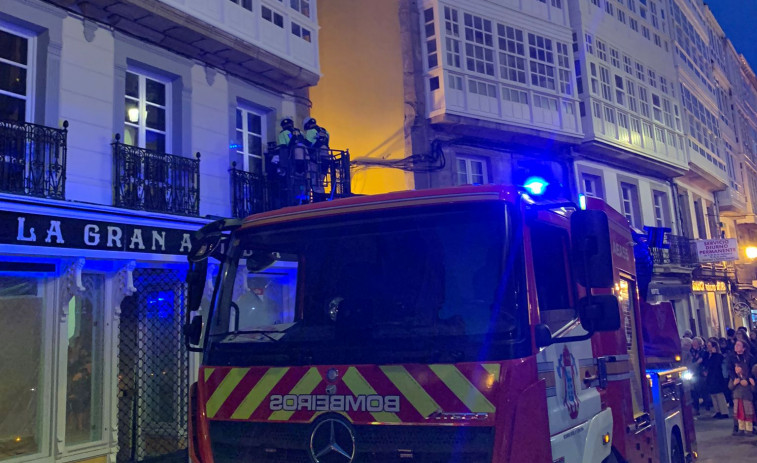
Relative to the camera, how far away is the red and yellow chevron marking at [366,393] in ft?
11.0

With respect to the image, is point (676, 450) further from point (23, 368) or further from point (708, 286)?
point (708, 286)

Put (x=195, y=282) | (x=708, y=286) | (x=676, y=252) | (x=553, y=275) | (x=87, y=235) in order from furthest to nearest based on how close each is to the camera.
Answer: (x=708, y=286), (x=676, y=252), (x=87, y=235), (x=195, y=282), (x=553, y=275)

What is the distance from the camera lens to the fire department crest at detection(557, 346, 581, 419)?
383 centimetres

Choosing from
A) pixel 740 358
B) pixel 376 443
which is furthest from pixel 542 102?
pixel 376 443

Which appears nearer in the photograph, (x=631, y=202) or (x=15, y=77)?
(x=15, y=77)

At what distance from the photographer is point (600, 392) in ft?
15.1

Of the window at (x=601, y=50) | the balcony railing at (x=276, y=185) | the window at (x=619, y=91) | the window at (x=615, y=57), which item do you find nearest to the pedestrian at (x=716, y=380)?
the balcony railing at (x=276, y=185)

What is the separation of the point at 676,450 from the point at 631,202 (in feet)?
55.1

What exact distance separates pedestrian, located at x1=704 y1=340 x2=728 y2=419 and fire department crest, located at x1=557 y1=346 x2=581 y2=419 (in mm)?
11477

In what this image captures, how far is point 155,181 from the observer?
34.2ft

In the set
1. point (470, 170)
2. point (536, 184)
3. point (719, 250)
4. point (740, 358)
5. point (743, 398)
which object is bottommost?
point (743, 398)

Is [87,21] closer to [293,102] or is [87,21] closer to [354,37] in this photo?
[293,102]

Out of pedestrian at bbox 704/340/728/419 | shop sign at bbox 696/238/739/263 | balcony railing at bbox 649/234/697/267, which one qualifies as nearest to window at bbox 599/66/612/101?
balcony railing at bbox 649/234/697/267

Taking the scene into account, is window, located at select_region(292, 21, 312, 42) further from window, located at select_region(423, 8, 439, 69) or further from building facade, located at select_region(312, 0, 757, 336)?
window, located at select_region(423, 8, 439, 69)
